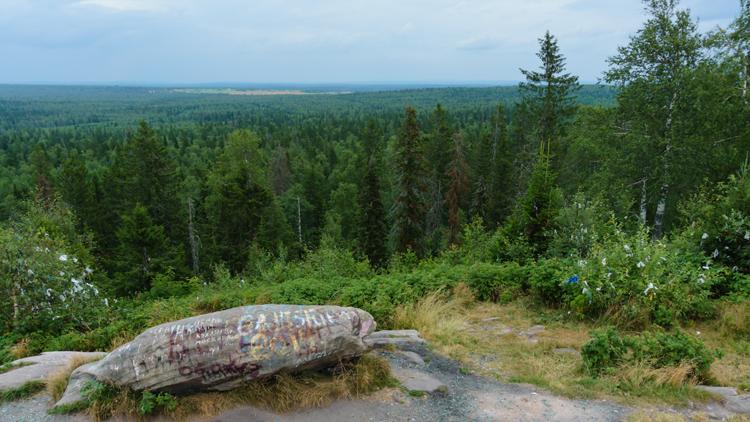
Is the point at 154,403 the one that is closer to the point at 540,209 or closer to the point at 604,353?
the point at 604,353

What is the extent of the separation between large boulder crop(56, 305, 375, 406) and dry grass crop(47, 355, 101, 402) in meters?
0.25

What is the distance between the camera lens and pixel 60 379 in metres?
7.09

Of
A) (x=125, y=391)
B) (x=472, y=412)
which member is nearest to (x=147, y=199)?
(x=125, y=391)

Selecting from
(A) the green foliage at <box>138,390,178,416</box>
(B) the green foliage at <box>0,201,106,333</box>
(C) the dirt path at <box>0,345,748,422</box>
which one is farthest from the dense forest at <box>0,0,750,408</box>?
(A) the green foliage at <box>138,390,178,416</box>

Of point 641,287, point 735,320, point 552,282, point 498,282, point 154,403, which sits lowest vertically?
point 154,403

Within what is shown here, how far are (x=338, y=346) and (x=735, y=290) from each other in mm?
8046

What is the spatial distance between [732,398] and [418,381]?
415 cm

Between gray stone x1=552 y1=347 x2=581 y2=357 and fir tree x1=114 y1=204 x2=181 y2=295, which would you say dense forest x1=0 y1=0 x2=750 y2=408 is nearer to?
fir tree x1=114 y1=204 x2=181 y2=295

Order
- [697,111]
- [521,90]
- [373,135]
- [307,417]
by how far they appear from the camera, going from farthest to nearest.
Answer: [373,135]
[521,90]
[697,111]
[307,417]

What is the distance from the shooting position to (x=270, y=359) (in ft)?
21.1

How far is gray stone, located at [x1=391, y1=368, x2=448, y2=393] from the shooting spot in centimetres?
684

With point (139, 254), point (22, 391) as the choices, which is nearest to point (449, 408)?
point (22, 391)

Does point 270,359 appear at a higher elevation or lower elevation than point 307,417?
higher

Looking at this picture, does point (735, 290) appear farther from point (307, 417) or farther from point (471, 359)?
point (307, 417)
